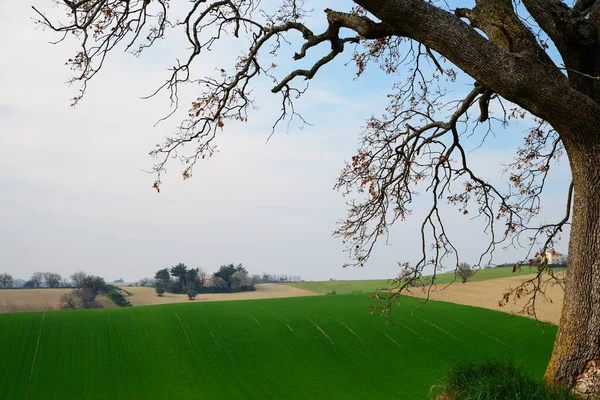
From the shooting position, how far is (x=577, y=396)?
6.98m

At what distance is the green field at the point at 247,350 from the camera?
13.7 meters

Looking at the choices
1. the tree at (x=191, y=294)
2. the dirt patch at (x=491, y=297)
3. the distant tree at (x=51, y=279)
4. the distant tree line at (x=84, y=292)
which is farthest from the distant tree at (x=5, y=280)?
the dirt patch at (x=491, y=297)

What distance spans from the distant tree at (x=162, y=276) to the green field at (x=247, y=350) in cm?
2425

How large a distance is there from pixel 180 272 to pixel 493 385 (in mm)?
41456

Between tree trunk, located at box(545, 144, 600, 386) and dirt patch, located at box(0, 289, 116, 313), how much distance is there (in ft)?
99.3

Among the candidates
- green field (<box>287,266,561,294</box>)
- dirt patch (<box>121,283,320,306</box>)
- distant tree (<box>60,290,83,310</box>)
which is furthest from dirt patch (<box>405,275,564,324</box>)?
distant tree (<box>60,290,83,310</box>)

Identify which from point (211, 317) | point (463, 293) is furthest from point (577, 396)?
point (463, 293)

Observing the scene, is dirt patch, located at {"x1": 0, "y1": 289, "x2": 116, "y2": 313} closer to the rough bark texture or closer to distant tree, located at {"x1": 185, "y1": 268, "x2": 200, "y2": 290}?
distant tree, located at {"x1": 185, "y1": 268, "x2": 200, "y2": 290}

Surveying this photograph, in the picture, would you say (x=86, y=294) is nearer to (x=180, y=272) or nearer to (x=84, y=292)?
(x=84, y=292)

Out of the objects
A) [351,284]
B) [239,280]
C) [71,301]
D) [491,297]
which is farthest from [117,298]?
[351,284]

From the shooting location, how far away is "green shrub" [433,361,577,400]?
267 inches

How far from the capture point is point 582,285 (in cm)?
726

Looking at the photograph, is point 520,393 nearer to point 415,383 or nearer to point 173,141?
point 173,141

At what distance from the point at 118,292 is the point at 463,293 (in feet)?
78.9
